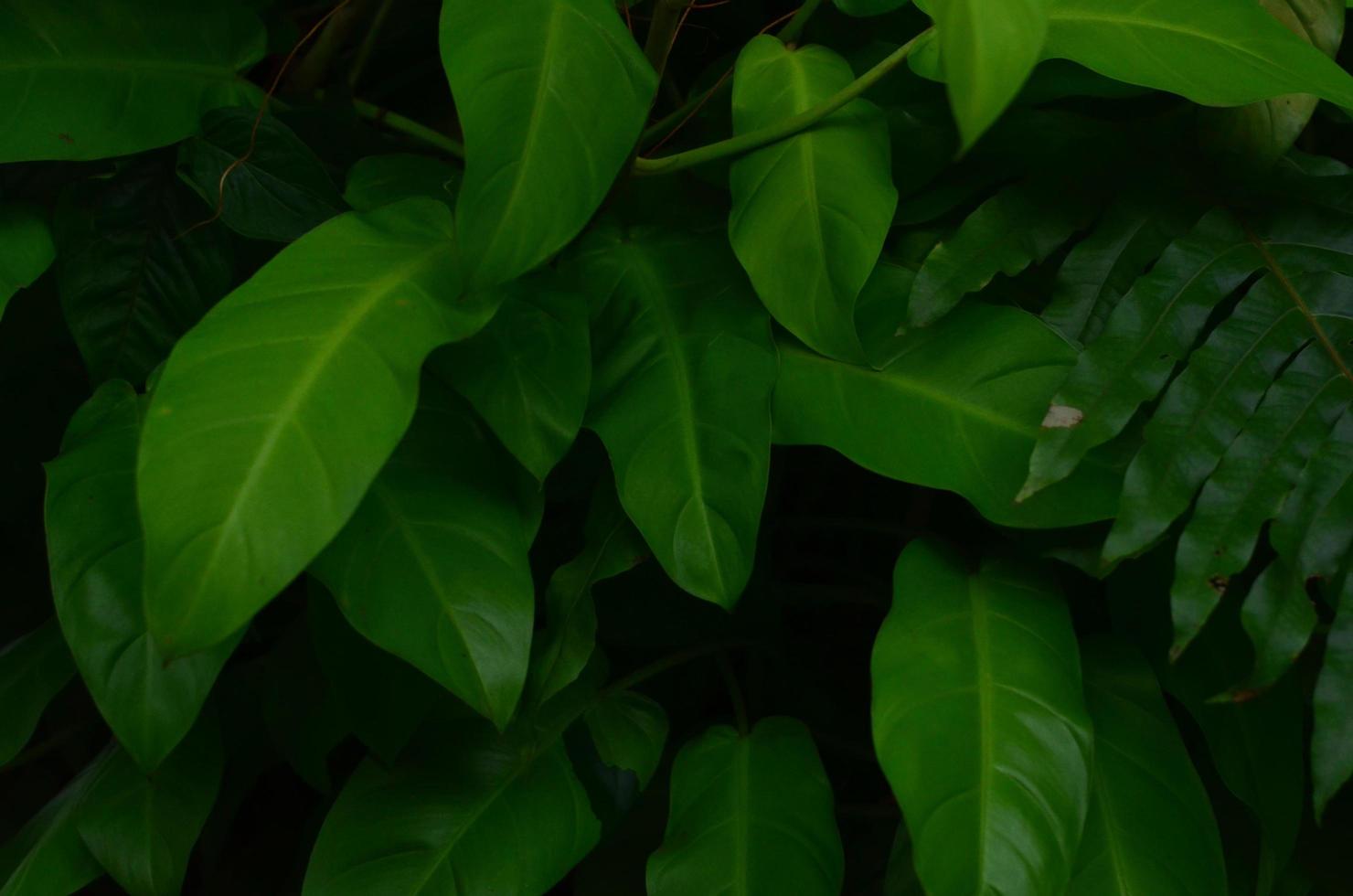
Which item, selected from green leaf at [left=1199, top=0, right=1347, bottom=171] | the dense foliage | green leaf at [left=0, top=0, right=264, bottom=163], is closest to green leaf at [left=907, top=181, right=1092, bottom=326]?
the dense foliage

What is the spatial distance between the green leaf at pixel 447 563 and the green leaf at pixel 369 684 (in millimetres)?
114

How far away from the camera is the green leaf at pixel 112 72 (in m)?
0.84

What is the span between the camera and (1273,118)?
2.83 feet

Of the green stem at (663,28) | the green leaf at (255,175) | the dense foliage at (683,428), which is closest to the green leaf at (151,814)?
the dense foliage at (683,428)

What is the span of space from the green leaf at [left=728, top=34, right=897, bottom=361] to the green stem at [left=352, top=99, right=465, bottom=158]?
249 mm

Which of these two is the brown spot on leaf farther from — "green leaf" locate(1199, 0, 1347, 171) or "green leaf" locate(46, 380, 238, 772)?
"green leaf" locate(46, 380, 238, 772)

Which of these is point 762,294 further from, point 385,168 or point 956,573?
point 385,168

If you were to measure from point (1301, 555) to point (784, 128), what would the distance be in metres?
0.44

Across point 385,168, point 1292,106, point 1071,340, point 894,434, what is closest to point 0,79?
point 385,168

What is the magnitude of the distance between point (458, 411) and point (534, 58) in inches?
10.0

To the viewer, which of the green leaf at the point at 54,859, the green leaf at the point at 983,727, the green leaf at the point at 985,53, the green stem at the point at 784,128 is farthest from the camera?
the green leaf at the point at 54,859

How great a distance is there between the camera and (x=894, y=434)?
0.79 meters

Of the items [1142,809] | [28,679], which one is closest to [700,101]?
[1142,809]

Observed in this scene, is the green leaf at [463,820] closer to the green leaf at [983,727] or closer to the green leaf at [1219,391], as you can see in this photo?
the green leaf at [983,727]
